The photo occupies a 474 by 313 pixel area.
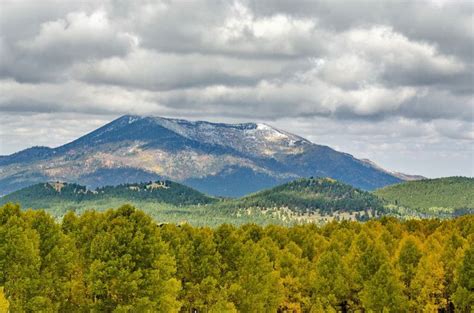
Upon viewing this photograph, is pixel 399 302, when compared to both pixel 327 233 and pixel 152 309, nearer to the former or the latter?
pixel 152 309

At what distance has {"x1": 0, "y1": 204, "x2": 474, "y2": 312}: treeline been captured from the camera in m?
70.6

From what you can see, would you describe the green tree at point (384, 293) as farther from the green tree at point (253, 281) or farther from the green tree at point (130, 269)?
the green tree at point (130, 269)

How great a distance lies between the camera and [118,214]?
7656cm

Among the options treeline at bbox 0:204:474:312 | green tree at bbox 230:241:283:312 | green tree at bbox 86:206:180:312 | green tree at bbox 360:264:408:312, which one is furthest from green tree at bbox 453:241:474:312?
green tree at bbox 86:206:180:312

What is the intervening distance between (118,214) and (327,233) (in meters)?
86.2

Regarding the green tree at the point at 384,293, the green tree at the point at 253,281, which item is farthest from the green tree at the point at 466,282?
the green tree at the point at 253,281

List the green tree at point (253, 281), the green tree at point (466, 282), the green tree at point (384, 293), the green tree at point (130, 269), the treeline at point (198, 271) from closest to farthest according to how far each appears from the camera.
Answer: the green tree at point (130, 269) < the treeline at point (198, 271) < the green tree at point (466, 282) < the green tree at point (384, 293) < the green tree at point (253, 281)

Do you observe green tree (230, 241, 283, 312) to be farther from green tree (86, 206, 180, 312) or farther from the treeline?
green tree (86, 206, 180, 312)

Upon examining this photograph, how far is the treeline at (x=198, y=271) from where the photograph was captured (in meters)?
70.6

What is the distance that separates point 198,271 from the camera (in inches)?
3465

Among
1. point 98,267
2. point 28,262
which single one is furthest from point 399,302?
point 28,262

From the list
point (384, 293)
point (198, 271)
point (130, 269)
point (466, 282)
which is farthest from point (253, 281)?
point (466, 282)

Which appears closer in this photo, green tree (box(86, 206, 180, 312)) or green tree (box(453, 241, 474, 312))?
green tree (box(86, 206, 180, 312))

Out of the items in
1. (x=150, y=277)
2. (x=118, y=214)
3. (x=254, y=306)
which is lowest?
(x=254, y=306)
